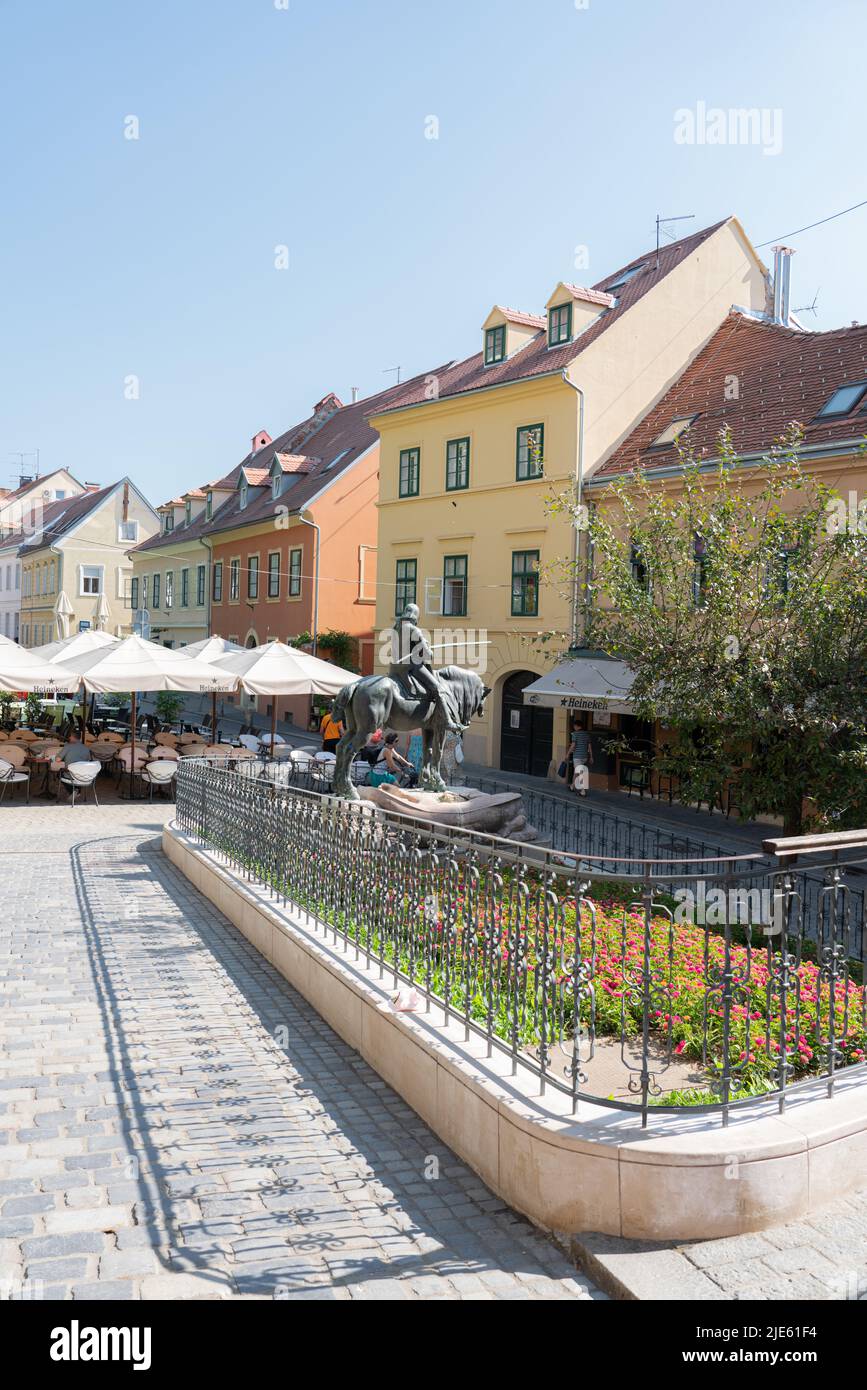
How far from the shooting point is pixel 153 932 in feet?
31.1

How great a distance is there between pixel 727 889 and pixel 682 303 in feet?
79.0

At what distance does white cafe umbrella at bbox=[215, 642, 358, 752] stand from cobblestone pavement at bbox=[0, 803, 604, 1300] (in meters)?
10.5

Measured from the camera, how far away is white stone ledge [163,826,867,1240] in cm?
387

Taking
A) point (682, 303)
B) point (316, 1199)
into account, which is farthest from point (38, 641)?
point (316, 1199)

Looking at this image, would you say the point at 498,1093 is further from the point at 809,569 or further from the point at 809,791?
the point at 809,569

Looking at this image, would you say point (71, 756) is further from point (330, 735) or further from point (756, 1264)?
point (756, 1264)

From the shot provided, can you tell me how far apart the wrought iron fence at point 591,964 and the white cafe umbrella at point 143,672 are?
10598 millimetres

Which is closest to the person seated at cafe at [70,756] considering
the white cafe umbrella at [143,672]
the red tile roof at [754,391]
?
the white cafe umbrella at [143,672]

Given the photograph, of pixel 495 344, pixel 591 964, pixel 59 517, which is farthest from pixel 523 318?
pixel 59 517

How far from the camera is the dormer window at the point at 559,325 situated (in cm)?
2575

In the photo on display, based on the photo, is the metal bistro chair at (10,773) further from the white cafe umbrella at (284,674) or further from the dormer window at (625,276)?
the dormer window at (625,276)

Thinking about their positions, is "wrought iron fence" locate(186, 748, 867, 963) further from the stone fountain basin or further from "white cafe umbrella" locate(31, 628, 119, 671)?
"white cafe umbrella" locate(31, 628, 119, 671)

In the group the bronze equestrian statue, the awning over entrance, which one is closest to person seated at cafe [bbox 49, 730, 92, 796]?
the bronze equestrian statue

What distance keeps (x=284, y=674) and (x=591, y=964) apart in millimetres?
14504
